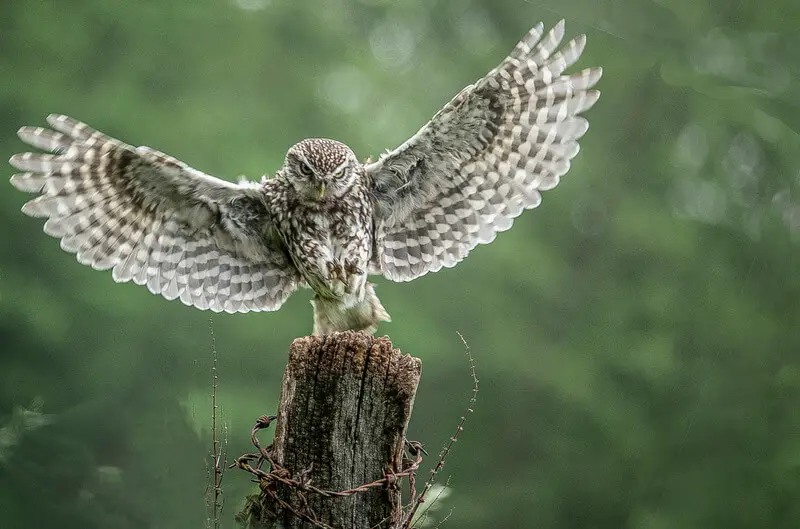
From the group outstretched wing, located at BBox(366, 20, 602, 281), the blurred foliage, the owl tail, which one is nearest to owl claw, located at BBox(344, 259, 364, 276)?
the owl tail

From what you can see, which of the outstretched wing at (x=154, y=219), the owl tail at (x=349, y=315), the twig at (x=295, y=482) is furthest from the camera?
the owl tail at (x=349, y=315)

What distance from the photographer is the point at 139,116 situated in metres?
9.92

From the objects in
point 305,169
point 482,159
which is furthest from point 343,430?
point 482,159

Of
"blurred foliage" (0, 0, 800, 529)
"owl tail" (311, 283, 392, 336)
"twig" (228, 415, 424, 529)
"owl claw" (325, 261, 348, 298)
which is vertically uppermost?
"blurred foliage" (0, 0, 800, 529)

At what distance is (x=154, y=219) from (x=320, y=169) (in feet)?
2.74

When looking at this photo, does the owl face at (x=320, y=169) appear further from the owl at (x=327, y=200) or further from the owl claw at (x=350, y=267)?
the owl claw at (x=350, y=267)

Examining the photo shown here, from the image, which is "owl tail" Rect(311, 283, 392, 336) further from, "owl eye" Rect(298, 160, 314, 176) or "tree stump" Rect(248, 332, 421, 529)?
"tree stump" Rect(248, 332, 421, 529)

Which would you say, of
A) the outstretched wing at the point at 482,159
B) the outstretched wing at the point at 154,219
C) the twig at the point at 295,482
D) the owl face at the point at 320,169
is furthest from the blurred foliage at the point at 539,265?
the twig at the point at 295,482

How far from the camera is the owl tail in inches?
180

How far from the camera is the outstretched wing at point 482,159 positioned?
4297 millimetres

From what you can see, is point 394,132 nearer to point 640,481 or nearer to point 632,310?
point 632,310

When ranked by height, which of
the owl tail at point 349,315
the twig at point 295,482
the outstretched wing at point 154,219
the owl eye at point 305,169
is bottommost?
the twig at point 295,482

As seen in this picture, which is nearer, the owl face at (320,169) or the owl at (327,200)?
the owl at (327,200)

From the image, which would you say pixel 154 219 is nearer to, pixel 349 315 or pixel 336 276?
pixel 336 276
